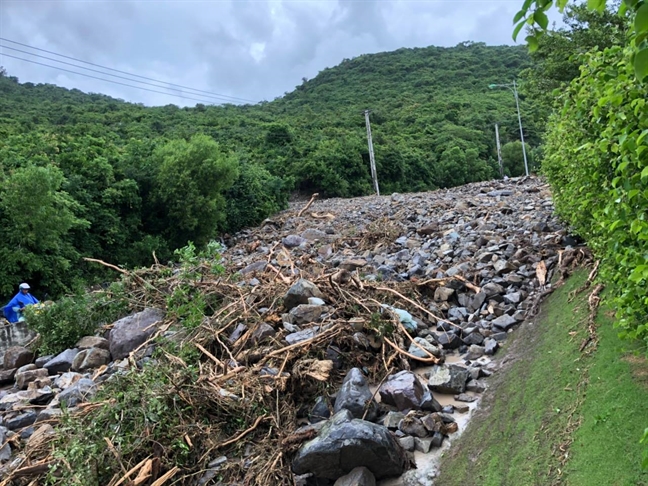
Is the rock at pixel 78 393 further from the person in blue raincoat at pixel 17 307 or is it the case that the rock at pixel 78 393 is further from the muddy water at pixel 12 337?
the person in blue raincoat at pixel 17 307

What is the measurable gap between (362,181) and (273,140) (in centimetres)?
696

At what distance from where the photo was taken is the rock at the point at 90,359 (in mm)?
6855

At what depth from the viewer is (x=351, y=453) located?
12.3 ft

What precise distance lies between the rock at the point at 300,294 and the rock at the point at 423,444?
2.85m

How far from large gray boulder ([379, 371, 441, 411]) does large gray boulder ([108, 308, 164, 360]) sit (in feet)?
12.7

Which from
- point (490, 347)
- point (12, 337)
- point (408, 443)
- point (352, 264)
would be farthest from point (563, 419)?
point (12, 337)

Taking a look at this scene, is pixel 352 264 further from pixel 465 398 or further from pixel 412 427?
pixel 412 427

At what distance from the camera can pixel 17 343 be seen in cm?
836

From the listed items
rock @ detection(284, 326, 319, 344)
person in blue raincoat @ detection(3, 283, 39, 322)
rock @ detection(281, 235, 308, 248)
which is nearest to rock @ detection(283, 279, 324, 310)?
rock @ detection(284, 326, 319, 344)

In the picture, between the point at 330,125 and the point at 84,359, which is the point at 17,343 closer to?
the point at 84,359

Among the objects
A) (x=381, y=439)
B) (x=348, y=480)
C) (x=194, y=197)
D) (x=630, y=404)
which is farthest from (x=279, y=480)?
(x=194, y=197)

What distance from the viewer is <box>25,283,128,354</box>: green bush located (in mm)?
7711

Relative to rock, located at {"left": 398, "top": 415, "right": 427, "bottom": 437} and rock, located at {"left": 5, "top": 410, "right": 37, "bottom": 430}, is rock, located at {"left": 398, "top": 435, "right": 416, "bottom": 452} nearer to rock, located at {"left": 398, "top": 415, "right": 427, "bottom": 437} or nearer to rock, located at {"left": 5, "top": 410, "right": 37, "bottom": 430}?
rock, located at {"left": 398, "top": 415, "right": 427, "bottom": 437}

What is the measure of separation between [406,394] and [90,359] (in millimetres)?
4709
